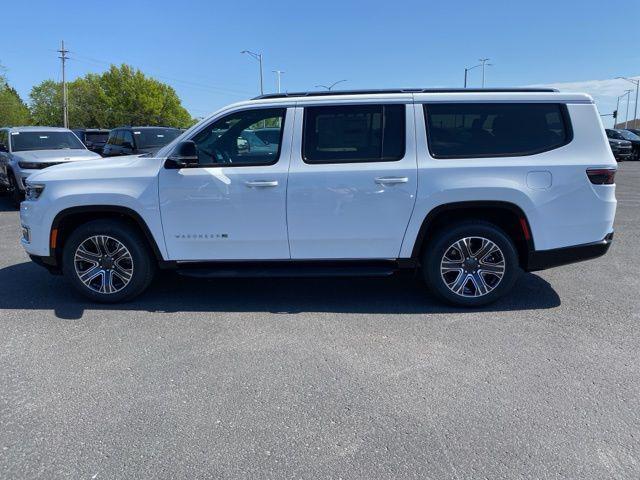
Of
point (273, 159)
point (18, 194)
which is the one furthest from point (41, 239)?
point (18, 194)

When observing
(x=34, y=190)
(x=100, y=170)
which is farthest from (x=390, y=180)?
(x=34, y=190)

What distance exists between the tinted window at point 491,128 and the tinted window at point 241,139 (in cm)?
140

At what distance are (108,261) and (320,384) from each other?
2.66m

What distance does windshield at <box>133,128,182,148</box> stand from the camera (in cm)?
1288

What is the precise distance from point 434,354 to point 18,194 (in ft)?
34.0

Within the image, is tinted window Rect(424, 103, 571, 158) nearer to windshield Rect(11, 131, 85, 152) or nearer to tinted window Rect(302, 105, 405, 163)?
tinted window Rect(302, 105, 405, 163)

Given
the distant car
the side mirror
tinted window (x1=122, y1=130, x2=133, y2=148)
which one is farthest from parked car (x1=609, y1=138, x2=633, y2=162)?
the side mirror

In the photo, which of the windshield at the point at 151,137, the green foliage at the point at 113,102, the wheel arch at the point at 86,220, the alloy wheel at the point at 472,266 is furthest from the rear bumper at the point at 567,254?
the green foliage at the point at 113,102

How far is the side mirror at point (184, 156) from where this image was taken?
15.1 ft

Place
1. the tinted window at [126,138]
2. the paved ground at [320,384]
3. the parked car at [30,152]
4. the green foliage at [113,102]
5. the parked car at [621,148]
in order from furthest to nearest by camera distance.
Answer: the green foliage at [113,102]
the parked car at [621,148]
the tinted window at [126,138]
the parked car at [30,152]
the paved ground at [320,384]

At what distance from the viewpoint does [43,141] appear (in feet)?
39.1

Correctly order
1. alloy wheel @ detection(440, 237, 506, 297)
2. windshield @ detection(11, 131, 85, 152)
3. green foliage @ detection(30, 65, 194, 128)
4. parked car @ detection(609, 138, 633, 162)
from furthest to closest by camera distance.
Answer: green foliage @ detection(30, 65, 194, 128)
parked car @ detection(609, 138, 633, 162)
windshield @ detection(11, 131, 85, 152)
alloy wheel @ detection(440, 237, 506, 297)

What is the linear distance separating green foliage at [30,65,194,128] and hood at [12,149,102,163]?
67.3m

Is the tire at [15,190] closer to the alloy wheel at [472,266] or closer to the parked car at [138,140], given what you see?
the parked car at [138,140]
